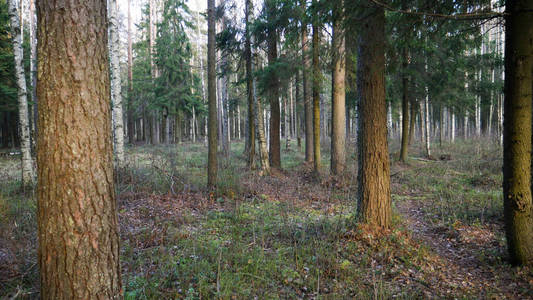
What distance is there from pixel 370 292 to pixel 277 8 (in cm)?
1074

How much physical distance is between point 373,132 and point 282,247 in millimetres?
2586

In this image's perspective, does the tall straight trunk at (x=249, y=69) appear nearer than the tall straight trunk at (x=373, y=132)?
No

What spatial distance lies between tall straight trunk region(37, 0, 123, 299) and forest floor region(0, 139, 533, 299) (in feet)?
3.70

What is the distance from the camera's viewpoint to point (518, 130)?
429 cm

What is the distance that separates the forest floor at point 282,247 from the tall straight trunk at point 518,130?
0.52m

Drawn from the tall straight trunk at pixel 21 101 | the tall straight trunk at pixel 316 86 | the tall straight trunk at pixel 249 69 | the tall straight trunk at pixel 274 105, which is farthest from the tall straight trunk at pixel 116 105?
the tall straight trunk at pixel 316 86

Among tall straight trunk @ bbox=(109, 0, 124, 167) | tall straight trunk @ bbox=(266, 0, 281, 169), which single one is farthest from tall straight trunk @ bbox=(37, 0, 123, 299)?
tall straight trunk @ bbox=(266, 0, 281, 169)

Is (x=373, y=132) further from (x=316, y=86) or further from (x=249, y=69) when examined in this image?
(x=249, y=69)

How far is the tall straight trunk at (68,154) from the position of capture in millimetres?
2324

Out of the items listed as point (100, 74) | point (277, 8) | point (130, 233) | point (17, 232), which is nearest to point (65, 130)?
point (100, 74)

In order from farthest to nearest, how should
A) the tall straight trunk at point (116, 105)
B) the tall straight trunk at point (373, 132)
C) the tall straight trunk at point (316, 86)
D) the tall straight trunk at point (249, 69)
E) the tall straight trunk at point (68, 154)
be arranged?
the tall straight trunk at point (249, 69), the tall straight trunk at point (316, 86), the tall straight trunk at point (116, 105), the tall straight trunk at point (373, 132), the tall straight trunk at point (68, 154)

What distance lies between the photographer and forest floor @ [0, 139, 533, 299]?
12.7ft

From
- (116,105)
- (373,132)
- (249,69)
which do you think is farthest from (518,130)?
(116,105)

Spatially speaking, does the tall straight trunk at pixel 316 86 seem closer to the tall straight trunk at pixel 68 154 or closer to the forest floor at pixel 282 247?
the forest floor at pixel 282 247
